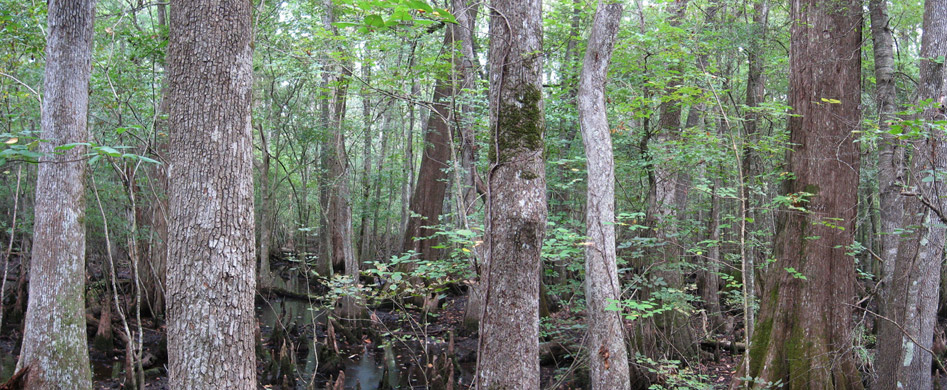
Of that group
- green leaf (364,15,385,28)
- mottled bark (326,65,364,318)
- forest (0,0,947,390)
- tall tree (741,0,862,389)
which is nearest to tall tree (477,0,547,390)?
forest (0,0,947,390)

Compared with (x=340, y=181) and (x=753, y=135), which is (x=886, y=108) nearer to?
(x=753, y=135)

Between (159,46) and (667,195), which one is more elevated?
(159,46)

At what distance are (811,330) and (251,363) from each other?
5.30 meters

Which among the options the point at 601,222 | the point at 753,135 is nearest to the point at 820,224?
the point at 601,222

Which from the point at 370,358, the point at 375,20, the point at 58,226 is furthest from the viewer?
the point at 370,358

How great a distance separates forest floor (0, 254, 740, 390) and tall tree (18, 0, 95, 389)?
61.3 inches

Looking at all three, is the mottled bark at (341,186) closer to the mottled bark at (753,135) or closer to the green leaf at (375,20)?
the mottled bark at (753,135)

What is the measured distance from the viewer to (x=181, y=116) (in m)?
2.77

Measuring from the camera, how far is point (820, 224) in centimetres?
548

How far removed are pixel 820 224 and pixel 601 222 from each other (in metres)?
2.38

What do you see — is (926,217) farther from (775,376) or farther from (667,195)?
(667,195)

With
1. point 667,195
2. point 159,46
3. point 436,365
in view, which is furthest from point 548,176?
point 159,46

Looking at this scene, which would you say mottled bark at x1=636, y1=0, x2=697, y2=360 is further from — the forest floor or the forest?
the forest floor

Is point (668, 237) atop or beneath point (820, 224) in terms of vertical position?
beneath
